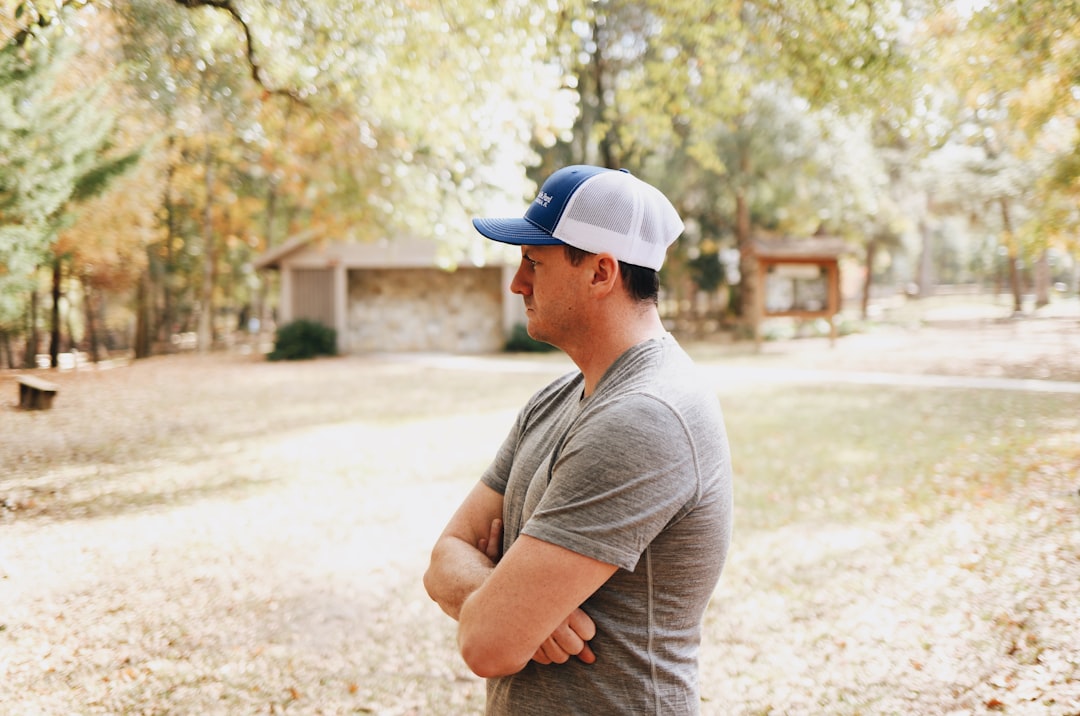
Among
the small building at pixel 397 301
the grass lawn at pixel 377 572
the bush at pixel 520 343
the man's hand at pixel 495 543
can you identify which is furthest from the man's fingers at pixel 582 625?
the small building at pixel 397 301

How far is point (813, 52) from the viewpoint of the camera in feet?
17.4

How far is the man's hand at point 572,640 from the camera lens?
147cm

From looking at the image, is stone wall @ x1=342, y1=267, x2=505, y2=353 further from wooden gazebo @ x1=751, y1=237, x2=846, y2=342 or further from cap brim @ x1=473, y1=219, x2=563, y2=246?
cap brim @ x1=473, y1=219, x2=563, y2=246

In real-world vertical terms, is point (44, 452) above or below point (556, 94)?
below

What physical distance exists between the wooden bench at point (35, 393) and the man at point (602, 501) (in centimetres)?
259

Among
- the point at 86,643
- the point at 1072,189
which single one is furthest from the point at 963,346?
the point at 86,643

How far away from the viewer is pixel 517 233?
1695mm

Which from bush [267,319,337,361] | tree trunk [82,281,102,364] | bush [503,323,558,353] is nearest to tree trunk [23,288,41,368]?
tree trunk [82,281,102,364]

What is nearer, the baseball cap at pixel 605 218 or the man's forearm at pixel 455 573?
the baseball cap at pixel 605 218

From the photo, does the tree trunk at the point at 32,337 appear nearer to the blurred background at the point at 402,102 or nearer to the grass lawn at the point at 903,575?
the blurred background at the point at 402,102

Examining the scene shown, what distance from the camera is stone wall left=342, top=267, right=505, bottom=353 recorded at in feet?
73.2

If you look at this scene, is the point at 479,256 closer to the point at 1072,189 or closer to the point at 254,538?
the point at 254,538

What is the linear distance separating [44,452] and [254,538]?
2.43 m

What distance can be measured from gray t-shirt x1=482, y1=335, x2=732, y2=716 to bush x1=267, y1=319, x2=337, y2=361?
18.9 meters
